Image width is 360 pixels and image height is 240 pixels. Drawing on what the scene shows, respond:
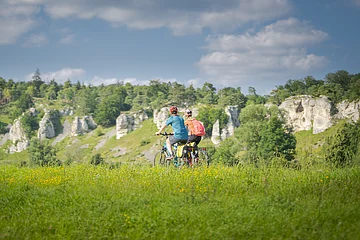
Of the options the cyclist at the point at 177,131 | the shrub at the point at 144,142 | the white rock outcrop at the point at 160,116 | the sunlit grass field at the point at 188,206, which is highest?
the white rock outcrop at the point at 160,116

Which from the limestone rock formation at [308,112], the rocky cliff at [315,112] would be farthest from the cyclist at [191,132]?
the limestone rock formation at [308,112]

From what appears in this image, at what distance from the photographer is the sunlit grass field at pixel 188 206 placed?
19.9 feet

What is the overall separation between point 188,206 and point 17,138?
198 meters

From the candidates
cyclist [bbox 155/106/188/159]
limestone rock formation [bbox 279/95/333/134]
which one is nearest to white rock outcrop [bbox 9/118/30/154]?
limestone rock formation [bbox 279/95/333/134]

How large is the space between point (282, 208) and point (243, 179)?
276 centimetres

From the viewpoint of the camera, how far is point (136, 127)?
18875 cm

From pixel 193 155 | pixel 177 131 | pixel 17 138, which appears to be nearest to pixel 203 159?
pixel 193 155

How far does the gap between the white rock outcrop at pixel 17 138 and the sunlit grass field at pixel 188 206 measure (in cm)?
18562

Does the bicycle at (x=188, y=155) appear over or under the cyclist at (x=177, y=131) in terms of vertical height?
under

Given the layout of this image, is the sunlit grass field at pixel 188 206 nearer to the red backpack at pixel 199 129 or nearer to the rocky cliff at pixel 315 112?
the red backpack at pixel 199 129

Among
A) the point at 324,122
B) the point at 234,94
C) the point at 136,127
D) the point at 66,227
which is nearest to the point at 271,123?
the point at 324,122

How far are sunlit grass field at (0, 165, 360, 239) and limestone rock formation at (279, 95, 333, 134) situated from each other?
416 feet

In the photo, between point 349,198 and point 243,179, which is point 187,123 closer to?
point 243,179

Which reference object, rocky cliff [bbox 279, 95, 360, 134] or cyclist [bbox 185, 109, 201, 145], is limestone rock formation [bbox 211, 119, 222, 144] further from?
cyclist [bbox 185, 109, 201, 145]
